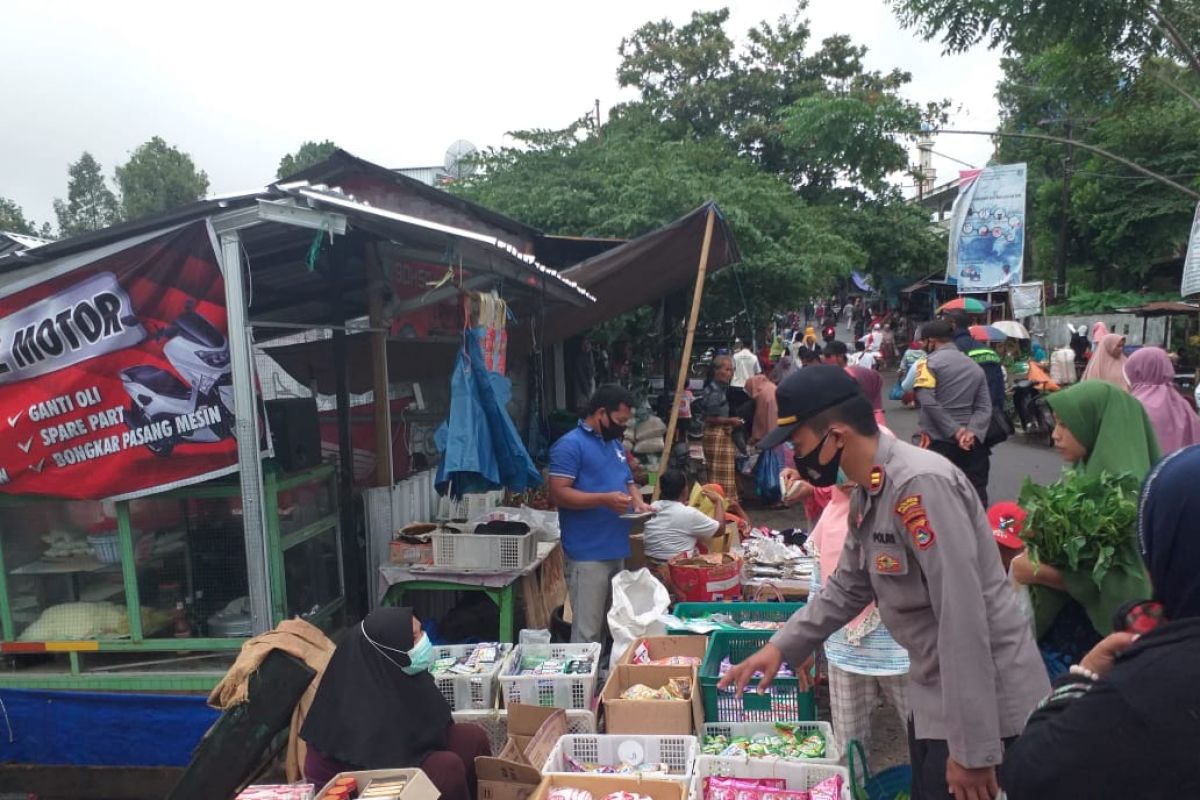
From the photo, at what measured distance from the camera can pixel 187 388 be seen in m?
3.78

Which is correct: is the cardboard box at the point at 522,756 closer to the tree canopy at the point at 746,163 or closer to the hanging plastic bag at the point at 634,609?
the hanging plastic bag at the point at 634,609

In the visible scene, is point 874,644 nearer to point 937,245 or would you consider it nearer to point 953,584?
point 953,584

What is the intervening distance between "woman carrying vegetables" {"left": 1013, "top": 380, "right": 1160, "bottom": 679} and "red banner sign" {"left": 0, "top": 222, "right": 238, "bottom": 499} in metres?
3.42

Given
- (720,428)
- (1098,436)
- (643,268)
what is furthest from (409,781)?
(720,428)

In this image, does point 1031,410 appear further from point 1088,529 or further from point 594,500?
point 1088,529

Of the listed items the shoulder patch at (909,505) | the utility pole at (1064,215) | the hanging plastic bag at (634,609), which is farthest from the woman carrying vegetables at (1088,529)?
the utility pole at (1064,215)

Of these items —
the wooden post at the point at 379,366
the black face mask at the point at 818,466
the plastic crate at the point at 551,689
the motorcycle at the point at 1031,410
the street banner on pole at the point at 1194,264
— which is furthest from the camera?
the motorcycle at the point at 1031,410

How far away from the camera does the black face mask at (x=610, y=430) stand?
4.72m

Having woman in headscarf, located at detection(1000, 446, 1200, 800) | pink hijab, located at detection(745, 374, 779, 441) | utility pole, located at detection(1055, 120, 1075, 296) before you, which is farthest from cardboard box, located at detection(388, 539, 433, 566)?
utility pole, located at detection(1055, 120, 1075, 296)

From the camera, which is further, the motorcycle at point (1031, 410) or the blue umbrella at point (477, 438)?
the motorcycle at point (1031, 410)

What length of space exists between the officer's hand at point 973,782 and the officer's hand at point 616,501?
104 inches

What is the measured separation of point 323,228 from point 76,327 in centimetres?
131

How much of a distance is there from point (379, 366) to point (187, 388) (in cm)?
169

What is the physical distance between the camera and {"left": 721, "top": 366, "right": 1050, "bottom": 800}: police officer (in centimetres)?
201
